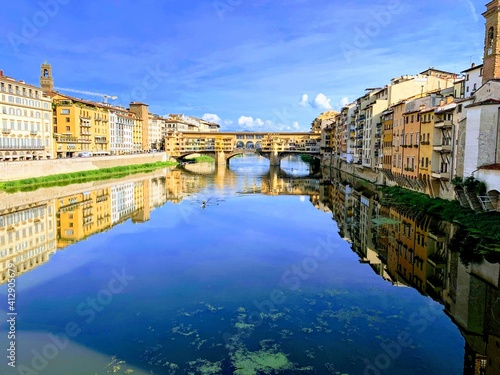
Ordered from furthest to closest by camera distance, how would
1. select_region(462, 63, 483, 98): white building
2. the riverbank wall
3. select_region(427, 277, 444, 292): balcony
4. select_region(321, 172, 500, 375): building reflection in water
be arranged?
1. select_region(462, 63, 483, 98): white building
2. the riverbank wall
3. select_region(427, 277, 444, 292): balcony
4. select_region(321, 172, 500, 375): building reflection in water

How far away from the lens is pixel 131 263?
16062 millimetres

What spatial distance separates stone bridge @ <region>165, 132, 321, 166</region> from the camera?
284 feet

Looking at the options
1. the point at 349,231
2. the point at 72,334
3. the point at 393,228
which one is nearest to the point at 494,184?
the point at 393,228

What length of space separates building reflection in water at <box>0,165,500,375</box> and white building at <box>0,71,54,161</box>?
960cm

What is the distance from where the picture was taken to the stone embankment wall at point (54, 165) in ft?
117

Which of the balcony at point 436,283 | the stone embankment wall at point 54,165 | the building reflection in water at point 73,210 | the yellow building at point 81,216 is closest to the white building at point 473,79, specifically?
the building reflection in water at point 73,210

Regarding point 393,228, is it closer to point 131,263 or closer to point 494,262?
point 494,262

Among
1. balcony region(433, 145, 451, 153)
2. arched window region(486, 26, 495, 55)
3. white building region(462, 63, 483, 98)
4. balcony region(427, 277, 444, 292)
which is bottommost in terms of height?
balcony region(427, 277, 444, 292)

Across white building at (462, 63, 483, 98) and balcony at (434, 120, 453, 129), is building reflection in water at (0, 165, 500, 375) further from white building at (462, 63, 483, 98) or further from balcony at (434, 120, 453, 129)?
white building at (462, 63, 483, 98)

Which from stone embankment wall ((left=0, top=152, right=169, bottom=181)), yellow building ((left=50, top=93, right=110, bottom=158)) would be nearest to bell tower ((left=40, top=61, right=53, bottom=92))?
yellow building ((left=50, top=93, right=110, bottom=158))

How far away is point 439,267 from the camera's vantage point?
1553 cm

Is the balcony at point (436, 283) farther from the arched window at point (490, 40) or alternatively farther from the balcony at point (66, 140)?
the balcony at point (66, 140)

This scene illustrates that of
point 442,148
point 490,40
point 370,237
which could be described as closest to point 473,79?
point 490,40

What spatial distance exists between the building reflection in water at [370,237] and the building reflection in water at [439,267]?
0.02 m
